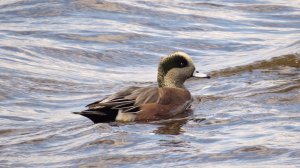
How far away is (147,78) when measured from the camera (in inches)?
492

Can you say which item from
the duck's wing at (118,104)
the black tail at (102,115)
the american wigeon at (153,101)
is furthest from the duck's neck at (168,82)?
the black tail at (102,115)

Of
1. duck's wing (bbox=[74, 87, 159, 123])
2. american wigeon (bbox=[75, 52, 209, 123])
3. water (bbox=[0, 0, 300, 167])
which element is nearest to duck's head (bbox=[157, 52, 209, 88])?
american wigeon (bbox=[75, 52, 209, 123])

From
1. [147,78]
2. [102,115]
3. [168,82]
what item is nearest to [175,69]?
[168,82]

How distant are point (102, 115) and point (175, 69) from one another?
1.33 metres

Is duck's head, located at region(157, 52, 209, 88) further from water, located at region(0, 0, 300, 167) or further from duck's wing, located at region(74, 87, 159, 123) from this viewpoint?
duck's wing, located at region(74, 87, 159, 123)

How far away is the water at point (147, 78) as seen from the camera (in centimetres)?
811

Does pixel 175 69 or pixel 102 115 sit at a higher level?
pixel 175 69

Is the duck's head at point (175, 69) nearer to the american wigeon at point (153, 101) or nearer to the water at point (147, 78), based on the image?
the american wigeon at point (153, 101)

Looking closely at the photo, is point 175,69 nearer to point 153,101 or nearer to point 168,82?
point 168,82

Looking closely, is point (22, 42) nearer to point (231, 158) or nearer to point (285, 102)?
point (285, 102)

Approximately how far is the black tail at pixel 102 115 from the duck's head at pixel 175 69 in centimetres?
115

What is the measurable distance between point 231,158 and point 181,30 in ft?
26.8

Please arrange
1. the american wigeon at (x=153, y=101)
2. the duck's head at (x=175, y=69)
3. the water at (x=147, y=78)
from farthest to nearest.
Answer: the duck's head at (x=175, y=69)
the american wigeon at (x=153, y=101)
the water at (x=147, y=78)

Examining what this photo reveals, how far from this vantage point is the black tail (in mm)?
9312
